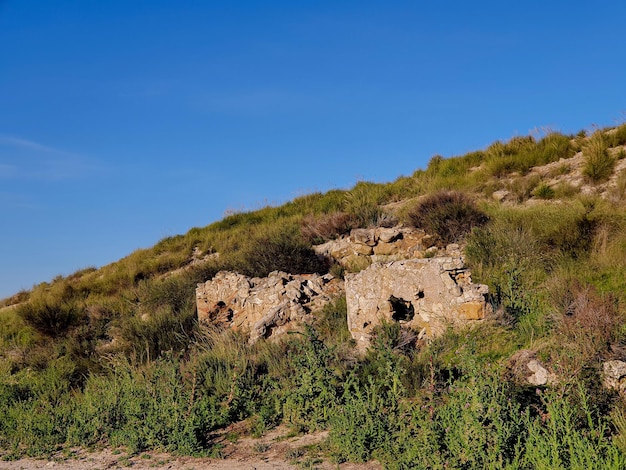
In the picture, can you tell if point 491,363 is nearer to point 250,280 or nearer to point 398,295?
point 398,295

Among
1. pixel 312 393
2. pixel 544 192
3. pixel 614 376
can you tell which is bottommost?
pixel 614 376

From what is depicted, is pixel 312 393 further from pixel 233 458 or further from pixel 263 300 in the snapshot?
pixel 263 300

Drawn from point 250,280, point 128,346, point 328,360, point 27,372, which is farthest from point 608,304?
point 27,372

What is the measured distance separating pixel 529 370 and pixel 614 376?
97 cm

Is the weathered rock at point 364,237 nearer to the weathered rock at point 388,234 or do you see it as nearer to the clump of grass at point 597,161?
the weathered rock at point 388,234

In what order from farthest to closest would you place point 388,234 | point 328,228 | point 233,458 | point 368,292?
point 328,228 → point 388,234 → point 368,292 → point 233,458

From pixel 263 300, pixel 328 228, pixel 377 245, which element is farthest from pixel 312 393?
pixel 328 228

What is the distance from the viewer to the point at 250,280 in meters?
13.1

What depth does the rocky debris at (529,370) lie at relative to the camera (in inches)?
271

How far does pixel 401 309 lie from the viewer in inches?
397

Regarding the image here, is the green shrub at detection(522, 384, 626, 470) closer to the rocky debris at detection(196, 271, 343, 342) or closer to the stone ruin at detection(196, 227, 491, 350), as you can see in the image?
the stone ruin at detection(196, 227, 491, 350)

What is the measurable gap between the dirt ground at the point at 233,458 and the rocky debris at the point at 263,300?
3.59 m

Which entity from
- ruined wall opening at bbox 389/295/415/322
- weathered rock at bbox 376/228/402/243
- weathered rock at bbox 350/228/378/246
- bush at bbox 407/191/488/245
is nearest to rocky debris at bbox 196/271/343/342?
ruined wall opening at bbox 389/295/415/322

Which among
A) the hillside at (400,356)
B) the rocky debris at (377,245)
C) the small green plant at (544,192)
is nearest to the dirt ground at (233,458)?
the hillside at (400,356)
